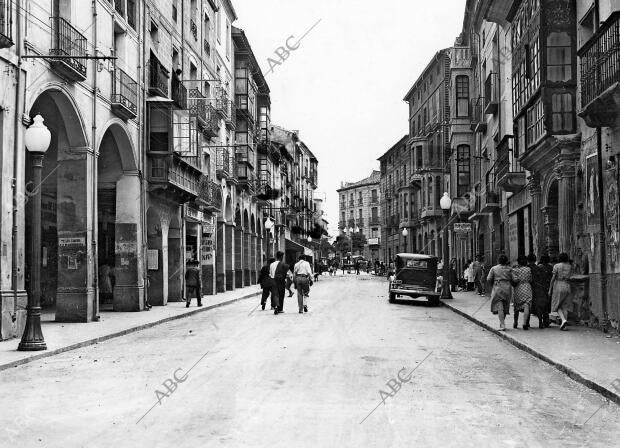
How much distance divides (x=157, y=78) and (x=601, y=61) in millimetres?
15818

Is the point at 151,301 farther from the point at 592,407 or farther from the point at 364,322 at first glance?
the point at 592,407

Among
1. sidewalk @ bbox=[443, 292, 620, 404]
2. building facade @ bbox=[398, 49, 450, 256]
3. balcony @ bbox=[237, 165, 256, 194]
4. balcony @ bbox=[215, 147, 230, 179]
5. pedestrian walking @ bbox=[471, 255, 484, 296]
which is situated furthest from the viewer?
building facade @ bbox=[398, 49, 450, 256]

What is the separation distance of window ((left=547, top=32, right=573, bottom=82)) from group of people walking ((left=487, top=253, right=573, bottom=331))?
184 inches

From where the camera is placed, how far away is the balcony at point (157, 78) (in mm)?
24922

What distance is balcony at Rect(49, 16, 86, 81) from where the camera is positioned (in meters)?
16.4

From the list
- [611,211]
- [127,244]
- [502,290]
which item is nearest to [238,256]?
[127,244]

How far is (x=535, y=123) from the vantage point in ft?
64.4

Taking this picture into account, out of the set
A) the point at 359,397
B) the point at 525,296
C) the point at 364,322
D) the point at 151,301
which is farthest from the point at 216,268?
the point at 359,397

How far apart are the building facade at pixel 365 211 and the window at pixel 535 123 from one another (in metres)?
94.6

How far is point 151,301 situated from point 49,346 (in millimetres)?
13051

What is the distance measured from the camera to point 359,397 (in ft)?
26.1

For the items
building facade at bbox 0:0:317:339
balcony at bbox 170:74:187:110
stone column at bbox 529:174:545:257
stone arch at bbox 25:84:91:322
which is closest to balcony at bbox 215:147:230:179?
building facade at bbox 0:0:317:339

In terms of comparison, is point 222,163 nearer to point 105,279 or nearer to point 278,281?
point 105,279

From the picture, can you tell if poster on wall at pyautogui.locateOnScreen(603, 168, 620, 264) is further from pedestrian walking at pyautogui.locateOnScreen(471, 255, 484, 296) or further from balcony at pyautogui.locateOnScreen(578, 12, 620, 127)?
pedestrian walking at pyautogui.locateOnScreen(471, 255, 484, 296)
